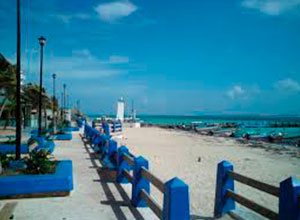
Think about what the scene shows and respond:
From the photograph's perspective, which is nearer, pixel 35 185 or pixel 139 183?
pixel 139 183

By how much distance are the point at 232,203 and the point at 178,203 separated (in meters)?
2.48

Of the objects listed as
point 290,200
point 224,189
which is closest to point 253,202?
point 224,189

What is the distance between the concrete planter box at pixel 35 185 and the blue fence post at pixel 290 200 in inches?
181

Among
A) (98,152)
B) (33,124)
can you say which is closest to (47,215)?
(98,152)

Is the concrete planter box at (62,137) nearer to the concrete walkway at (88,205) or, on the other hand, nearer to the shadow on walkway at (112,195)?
the shadow on walkway at (112,195)

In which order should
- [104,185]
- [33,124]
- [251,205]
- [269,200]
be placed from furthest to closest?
[33,124] < [269,200] < [104,185] < [251,205]

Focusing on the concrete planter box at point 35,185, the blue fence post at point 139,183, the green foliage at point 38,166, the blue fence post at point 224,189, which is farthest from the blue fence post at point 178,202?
the green foliage at point 38,166

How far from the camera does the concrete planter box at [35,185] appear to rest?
291 inches

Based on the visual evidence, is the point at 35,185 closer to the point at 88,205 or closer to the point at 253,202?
the point at 88,205

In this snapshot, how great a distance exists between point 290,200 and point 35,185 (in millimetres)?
5089

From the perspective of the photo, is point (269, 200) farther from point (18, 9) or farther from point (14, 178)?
point (18, 9)

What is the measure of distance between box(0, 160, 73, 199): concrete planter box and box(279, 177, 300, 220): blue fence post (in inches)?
181

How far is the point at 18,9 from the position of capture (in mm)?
11297

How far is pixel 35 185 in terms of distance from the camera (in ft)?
24.6
